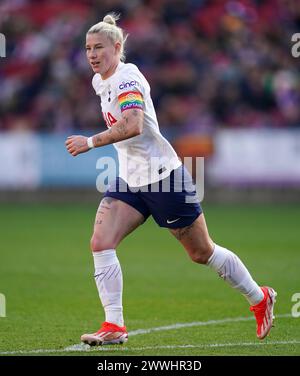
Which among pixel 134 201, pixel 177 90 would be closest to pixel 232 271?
pixel 134 201

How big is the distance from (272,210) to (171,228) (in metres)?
11.0

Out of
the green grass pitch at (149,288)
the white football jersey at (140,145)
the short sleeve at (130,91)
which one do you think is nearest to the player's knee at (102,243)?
the white football jersey at (140,145)

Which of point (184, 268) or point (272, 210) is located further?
point (272, 210)

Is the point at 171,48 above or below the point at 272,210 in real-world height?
above

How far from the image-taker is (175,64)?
840 inches

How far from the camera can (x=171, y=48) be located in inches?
851

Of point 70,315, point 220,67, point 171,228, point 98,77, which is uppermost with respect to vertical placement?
point 220,67

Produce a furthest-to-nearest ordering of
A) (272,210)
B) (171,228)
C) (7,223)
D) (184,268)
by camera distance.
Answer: (272,210), (7,223), (184,268), (171,228)

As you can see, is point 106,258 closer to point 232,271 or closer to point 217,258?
point 217,258

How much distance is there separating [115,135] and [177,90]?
14.7m

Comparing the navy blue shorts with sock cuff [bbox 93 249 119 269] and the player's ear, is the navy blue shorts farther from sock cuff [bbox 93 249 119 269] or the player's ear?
the player's ear
